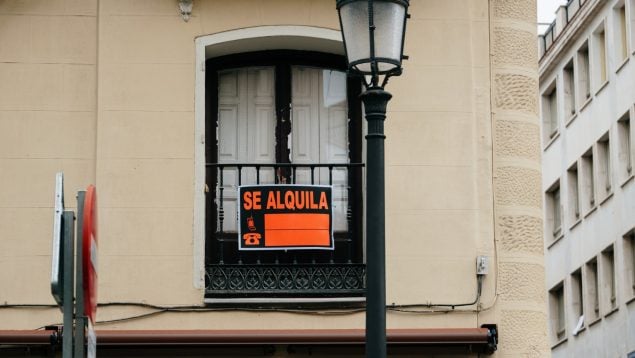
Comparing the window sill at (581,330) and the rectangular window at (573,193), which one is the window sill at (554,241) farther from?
the window sill at (581,330)

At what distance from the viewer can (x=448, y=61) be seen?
16.3m

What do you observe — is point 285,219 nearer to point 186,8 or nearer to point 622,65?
point 186,8

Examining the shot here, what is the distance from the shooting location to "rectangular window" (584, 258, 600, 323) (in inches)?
1772

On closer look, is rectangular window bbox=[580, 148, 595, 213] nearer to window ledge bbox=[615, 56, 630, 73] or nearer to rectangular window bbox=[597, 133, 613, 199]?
rectangular window bbox=[597, 133, 613, 199]

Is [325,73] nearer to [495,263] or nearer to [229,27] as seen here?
[229,27]

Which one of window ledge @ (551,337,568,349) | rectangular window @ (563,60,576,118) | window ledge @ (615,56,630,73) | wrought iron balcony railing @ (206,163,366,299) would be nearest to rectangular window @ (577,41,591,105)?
rectangular window @ (563,60,576,118)

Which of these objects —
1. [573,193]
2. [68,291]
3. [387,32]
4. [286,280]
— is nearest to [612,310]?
[573,193]

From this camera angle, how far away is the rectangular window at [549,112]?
165ft

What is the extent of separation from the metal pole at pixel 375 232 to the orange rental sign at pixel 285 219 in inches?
172

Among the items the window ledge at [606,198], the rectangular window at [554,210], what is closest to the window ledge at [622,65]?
the window ledge at [606,198]

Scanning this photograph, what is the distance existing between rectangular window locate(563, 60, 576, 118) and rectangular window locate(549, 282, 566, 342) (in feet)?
17.9

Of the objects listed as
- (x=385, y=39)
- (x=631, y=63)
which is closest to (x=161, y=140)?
(x=385, y=39)

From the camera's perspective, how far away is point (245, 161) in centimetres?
1648

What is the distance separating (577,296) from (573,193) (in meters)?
3.26
